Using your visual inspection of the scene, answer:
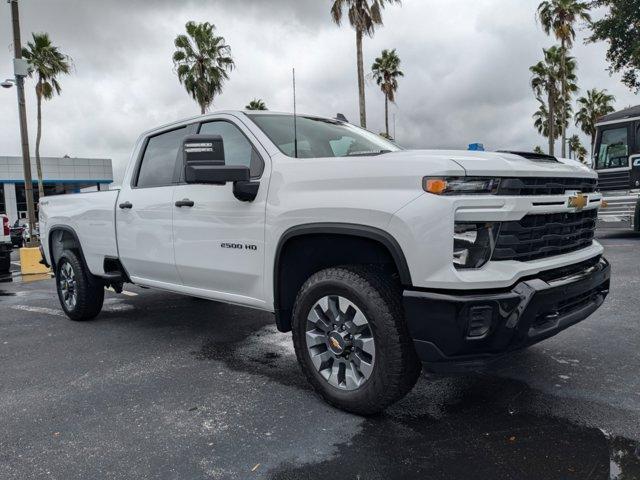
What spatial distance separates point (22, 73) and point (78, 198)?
8.11 meters

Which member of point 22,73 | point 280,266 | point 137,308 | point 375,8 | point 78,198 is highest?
point 375,8

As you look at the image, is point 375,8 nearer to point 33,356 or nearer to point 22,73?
point 22,73

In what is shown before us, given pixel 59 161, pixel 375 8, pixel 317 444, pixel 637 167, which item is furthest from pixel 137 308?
pixel 59 161

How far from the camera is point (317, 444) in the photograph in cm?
279

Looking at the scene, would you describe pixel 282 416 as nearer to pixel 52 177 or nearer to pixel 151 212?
pixel 151 212

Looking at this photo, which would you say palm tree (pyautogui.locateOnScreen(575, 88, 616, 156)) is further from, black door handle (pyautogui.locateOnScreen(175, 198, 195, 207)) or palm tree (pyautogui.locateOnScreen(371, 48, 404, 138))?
black door handle (pyautogui.locateOnScreen(175, 198, 195, 207))

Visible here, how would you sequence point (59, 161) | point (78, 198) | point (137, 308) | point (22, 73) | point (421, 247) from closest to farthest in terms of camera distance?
point (421, 247) < point (78, 198) < point (137, 308) < point (22, 73) < point (59, 161)

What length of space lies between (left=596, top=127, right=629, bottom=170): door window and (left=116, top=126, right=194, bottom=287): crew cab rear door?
12.1 m

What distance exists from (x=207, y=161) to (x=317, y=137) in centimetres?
98

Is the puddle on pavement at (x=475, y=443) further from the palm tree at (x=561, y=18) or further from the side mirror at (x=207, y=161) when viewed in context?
the palm tree at (x=561, y=18)

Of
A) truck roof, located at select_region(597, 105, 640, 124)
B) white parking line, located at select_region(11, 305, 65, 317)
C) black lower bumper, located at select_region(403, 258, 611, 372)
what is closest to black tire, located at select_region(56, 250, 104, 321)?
white parking line, located at select_region(11, 305, 65, 317)

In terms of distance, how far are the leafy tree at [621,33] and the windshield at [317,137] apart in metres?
16.5

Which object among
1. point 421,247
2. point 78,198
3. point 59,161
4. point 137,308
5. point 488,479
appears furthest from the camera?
point 59,161

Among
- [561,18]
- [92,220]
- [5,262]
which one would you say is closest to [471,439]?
[92,220]
